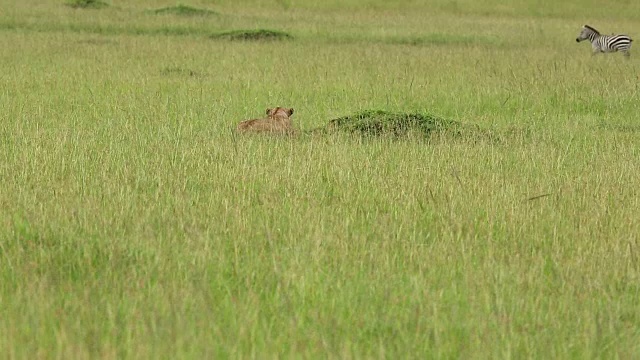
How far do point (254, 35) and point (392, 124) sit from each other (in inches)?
525

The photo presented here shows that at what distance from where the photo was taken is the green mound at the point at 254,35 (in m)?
23.1

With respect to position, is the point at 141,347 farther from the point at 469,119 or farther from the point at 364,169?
the point at 469,119

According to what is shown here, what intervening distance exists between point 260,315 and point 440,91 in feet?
34.6

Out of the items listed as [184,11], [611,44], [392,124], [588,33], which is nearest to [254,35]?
[184,11]

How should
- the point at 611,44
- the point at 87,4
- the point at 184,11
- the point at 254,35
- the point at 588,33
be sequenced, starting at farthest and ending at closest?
1. the point at 87,4
2. the point at 184,11
3. the point at 254,35
4. the point at 588,33
5. the point at 611,44

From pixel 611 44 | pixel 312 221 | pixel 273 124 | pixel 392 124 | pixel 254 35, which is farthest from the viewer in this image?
pixel 254 35

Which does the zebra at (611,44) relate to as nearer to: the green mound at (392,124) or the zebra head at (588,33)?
the zebra head at (588,33)

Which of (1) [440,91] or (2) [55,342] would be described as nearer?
(2) [55,342]

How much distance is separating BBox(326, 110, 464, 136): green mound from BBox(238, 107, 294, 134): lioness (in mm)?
439

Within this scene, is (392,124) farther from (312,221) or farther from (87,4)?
(87,4)

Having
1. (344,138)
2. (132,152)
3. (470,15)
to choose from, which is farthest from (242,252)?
(470,15)

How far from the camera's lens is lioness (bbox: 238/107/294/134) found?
10203mm

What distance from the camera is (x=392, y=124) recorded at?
10523mm

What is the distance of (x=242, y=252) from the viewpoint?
18.0ft
